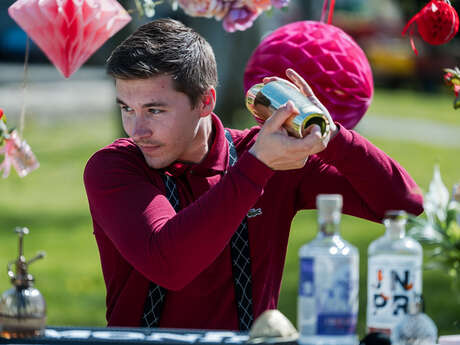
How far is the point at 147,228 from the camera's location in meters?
2.64

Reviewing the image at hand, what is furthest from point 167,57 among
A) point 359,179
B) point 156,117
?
point 359,179

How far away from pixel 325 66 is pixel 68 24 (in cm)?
89

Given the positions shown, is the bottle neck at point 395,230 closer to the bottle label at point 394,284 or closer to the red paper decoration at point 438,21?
the bottle label at point 394,284

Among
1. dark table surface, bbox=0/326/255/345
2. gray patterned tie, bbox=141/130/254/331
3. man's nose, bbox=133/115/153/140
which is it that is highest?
man's nose, bbox=133/115/153/140

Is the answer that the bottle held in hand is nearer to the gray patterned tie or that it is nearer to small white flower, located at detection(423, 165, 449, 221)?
small white flower, located at detection(423, 165, 449, 221)

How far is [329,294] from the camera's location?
2215 millimetres

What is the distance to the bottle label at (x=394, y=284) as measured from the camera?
2.38 m

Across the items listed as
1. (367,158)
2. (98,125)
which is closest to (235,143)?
(367,158)

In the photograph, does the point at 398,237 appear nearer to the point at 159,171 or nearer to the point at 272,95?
the point at 272,95

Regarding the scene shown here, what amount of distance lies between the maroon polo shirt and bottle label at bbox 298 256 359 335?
0.40 meters

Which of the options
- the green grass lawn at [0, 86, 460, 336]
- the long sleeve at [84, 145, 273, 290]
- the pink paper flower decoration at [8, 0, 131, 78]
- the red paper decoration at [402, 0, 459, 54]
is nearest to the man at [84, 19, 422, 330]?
the long sleeve at [84, 145, 273, 290]

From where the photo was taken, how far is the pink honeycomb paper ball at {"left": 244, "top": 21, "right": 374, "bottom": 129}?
129 inches

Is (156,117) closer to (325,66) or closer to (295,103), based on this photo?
(295,103)

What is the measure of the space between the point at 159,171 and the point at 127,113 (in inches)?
8.8
